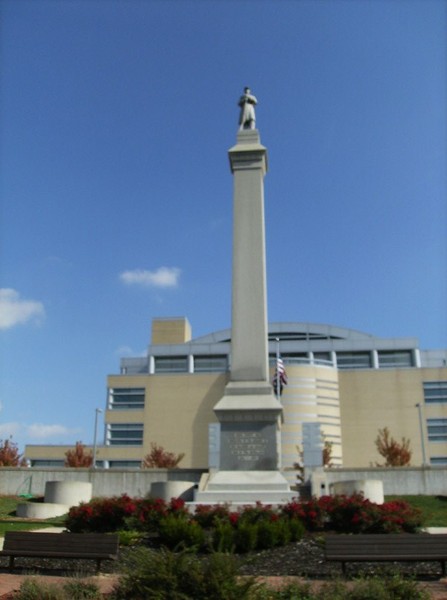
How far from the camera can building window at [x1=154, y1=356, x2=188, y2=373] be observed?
249 feet

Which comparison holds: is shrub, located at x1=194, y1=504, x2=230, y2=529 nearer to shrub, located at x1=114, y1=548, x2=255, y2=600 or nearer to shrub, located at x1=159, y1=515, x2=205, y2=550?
shrub, located at x1=159, y1=515, x2=205, y2=550

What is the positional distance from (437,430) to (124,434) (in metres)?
33.5

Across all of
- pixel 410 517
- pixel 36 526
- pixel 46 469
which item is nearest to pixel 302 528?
pixel 410 517

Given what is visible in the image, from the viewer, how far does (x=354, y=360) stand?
74500 millimetres

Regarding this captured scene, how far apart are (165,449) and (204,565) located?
6174cm

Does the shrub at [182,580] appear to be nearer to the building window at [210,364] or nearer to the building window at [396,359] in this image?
the building window at [210,364]

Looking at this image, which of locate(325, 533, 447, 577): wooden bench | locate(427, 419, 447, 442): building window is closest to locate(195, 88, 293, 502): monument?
locate(325, 533, 447, 577): wooden bench

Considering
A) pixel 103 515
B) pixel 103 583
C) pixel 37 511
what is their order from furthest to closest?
pixel 37 511, pixel 103 515, pixel 103 583

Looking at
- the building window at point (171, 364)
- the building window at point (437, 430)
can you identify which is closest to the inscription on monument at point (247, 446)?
the building window at point (437, 430)

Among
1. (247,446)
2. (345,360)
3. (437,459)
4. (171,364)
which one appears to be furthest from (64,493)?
(345,360)

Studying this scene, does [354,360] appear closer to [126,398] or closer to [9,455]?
[126,398]

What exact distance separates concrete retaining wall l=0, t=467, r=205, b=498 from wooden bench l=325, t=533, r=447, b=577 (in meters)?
17.1

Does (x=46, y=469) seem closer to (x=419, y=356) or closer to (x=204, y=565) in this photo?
(x=204, y=565)

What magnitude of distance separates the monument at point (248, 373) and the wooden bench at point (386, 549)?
25.6 ft
